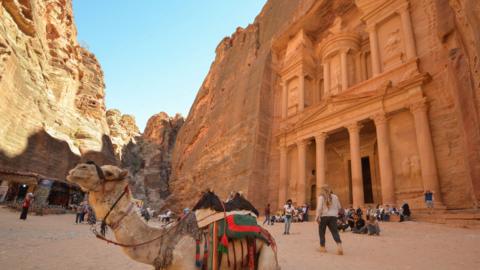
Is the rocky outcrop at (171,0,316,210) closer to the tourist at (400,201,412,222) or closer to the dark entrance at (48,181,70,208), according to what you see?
the tourist at (400,201,412,222)

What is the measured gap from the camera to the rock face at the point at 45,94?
23.1m

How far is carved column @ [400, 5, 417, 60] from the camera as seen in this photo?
1570cm

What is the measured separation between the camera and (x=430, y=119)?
540 inches

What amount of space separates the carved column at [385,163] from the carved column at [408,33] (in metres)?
4.11

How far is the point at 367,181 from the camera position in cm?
1914

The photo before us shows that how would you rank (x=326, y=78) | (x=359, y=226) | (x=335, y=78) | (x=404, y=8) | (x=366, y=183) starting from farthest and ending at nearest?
(x=326, y=78)
(x=335, y=78)
(x=366, y=183)
(x=404, y=8)
(x=359, y=226)

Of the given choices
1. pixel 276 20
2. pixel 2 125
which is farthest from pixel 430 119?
pixel 2 125

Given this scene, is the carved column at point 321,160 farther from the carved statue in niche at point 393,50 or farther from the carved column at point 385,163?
the carved statue in niche at point 393,50

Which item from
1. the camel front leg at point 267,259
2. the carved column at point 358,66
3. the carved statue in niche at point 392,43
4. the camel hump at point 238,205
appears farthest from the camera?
the carved column at point 358,66

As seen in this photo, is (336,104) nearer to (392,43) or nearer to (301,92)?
(392,43)

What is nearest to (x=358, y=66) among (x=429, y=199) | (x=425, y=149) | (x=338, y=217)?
(x=425, y=149)

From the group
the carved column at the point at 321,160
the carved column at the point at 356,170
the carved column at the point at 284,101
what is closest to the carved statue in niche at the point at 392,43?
the carved column at the point at 356,170

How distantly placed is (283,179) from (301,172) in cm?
183

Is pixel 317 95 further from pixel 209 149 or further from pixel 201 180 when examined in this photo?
pixel 201 180
